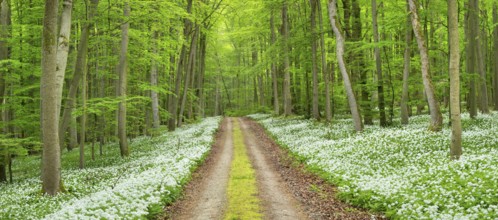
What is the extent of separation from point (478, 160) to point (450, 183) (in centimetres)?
278

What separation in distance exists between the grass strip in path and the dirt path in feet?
0.81

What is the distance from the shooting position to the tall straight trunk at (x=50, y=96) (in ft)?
38.3

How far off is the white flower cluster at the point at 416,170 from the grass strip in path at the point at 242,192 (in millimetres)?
2765

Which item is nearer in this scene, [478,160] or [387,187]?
[387,187]

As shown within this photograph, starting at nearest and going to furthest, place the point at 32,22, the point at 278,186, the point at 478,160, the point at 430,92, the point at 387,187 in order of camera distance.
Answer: the point at 387,187
the point at 478,160
the point at 278,186
the point at 430,92
the point at 32,22

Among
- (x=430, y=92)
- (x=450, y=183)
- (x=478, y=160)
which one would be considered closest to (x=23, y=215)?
(x=450, y=183)

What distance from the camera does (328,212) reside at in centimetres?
997

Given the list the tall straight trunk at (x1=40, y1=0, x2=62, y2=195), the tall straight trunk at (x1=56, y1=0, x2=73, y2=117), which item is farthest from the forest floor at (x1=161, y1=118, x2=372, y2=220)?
the tall straight trunk at (x1=56, y1=0, x2=73, y2=117)

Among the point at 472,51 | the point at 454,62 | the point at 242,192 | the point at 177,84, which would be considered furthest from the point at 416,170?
the point at 177,84

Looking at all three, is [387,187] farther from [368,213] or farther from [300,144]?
[300,144]

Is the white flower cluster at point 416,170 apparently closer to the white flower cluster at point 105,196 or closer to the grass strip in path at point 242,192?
the grass strip in path at point 242,192

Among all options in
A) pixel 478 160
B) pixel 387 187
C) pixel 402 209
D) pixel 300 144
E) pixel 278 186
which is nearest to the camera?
pixel 402 209

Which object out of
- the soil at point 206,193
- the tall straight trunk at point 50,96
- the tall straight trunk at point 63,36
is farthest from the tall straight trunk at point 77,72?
the soil at point 206,193

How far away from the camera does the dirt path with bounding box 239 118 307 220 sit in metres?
9.78
